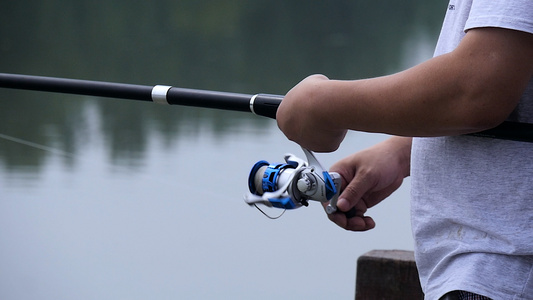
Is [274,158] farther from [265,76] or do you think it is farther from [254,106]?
[254,106]

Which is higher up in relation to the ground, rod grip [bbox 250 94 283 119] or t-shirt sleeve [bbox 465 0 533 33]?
t-shirt sleeve [bbox 465 0 533 33]

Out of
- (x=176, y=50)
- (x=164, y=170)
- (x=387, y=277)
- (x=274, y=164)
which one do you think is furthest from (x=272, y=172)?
(x=176, y=50)

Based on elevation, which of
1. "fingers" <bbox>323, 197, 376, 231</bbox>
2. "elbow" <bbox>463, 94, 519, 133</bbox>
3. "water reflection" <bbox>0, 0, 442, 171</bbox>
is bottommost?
"fingers" <bbox>323, 197, 376, 231</bbox>

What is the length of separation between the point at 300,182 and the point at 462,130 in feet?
0.89

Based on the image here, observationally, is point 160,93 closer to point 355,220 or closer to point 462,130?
point 355,220

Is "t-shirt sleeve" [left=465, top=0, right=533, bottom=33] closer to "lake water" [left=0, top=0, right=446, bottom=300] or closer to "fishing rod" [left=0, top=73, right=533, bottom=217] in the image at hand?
"fishing rod" [left=0, top=73, right=533, bottom=217]

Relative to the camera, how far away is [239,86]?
606 cm

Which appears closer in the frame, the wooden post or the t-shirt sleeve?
the t-shirt sleeve

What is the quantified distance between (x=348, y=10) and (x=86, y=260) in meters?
6.84

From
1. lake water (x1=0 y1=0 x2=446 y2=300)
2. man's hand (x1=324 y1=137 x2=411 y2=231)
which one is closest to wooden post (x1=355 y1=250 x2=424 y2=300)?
man's hand (x1=324 y1=137 x2=411 y2=231)

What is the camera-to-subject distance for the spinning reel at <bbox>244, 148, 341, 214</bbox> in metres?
0.93

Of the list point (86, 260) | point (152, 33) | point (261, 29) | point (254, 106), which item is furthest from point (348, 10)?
point (254, 106)

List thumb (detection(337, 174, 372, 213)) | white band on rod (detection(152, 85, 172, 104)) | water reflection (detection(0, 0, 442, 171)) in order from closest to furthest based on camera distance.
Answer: thumb (detection(337, 174, 372, 213)), white band on rod (detection(152, 85, 172, 104)), water reflection (detection(0, 0, 442, 171))

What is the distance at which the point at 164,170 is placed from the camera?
4.25 meters
